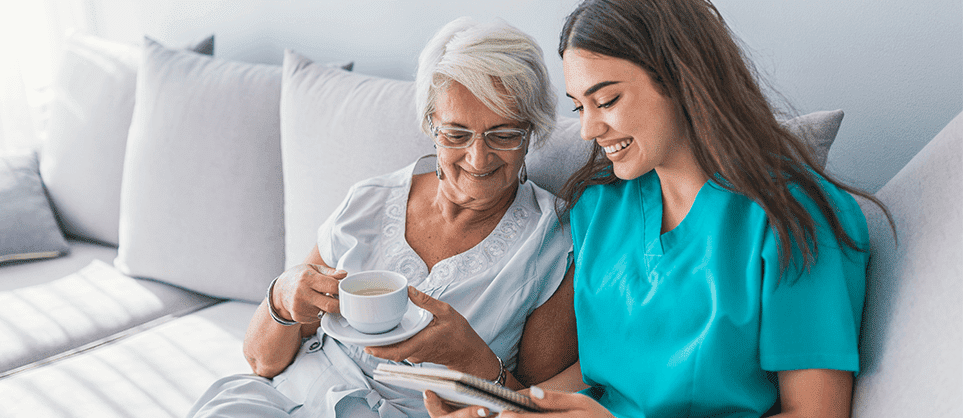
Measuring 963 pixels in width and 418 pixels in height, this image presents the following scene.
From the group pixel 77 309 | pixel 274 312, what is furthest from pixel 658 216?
pixel 77 309

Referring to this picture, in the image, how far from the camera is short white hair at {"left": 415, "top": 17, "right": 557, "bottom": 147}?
1.18 m

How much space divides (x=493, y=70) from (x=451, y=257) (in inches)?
15.7

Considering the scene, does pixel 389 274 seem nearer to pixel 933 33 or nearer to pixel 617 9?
pixel 617 9

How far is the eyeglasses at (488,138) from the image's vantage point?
3.99 ft

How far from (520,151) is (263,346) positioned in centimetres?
67

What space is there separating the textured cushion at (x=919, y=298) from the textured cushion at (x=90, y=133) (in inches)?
Answer: 82.6

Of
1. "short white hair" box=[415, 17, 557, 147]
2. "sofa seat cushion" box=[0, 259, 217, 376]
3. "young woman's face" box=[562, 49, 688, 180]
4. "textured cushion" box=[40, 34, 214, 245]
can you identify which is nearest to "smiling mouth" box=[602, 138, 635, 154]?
"young woman's face" box=[562, 49, 688, 180]

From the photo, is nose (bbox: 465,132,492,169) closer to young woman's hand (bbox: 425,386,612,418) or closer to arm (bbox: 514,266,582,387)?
arm (bbox: 514,266,582,387)

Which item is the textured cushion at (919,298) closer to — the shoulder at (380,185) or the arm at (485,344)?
the arm at (485,344)

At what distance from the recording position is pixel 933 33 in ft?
4.19

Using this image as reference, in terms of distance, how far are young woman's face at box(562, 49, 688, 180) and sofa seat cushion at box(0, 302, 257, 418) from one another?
42.8 inches

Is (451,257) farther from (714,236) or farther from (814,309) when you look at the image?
(814,309)

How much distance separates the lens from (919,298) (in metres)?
0.87

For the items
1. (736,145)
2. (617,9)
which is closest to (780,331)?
(736,145)
